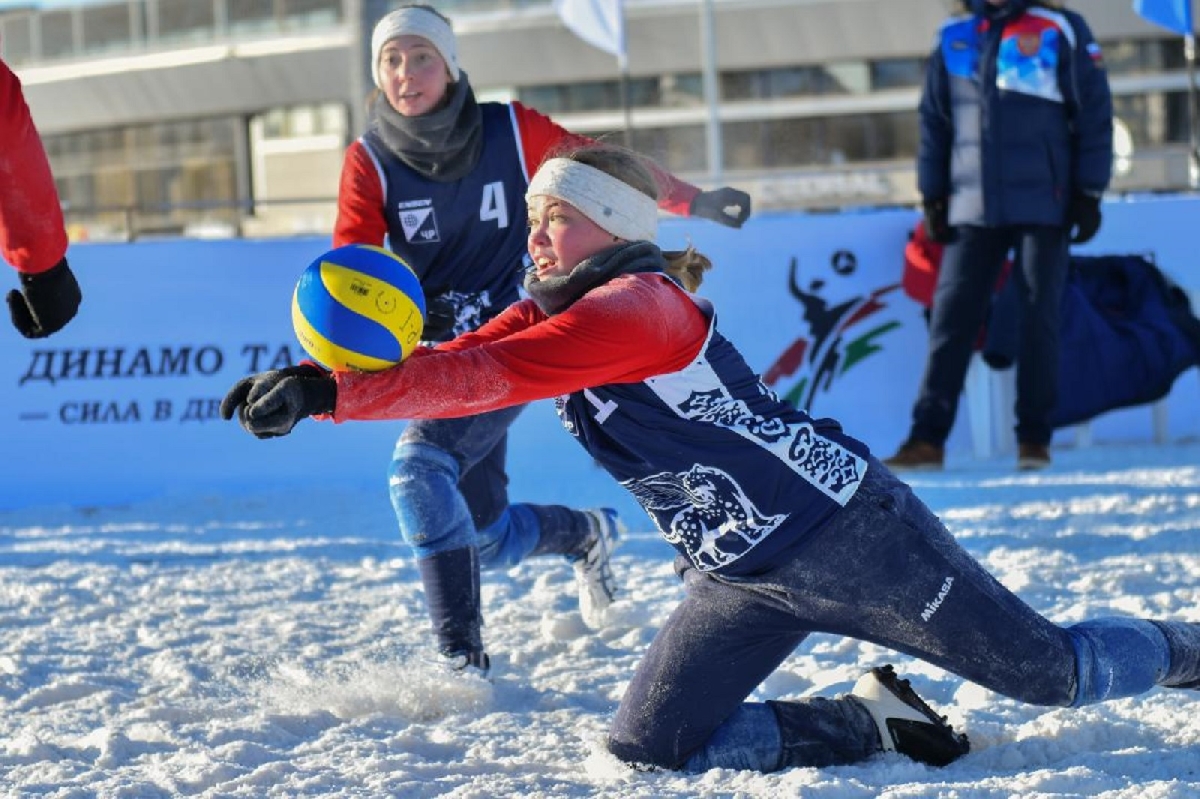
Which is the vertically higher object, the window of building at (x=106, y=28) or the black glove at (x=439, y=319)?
the window of building at (x=106, y=28)

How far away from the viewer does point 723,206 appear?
4512mm

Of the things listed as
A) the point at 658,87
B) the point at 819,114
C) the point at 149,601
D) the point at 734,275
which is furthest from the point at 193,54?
the point at 149,601

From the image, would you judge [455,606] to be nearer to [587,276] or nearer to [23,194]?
[587,276]

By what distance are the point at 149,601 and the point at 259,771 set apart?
86.8 inches

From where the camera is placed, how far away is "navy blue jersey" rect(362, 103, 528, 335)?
452cm

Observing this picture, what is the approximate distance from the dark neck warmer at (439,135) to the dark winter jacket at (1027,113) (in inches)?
123

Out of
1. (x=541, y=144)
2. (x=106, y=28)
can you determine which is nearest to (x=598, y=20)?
(x=541, y=144)

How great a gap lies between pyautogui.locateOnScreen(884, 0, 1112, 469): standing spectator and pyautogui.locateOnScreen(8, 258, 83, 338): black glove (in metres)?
4.12

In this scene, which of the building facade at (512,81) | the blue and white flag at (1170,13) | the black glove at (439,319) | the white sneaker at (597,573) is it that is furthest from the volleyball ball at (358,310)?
the building facade at (512,81)

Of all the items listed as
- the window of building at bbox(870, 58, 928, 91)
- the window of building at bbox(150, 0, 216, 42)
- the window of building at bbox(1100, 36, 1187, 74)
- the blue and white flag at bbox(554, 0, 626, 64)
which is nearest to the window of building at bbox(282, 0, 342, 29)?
the window of building at bbox(150, 0, 216, 42)

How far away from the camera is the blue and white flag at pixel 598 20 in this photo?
39.3 ft

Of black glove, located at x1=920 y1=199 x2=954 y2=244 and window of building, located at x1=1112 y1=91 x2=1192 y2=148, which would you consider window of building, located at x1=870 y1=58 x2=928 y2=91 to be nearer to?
window of building, located at x1=1112 y1=91 x2=1192 y2=148

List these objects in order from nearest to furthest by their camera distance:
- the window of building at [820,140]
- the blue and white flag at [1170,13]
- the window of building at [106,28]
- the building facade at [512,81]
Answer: the blue and white flag at [1170,13]
the building facade at [512,81]
the window of building at [820,140]
the window of building at [106,28]

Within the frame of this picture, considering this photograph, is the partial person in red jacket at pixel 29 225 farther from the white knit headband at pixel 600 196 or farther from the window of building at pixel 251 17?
the window of building at pixel 251 17
